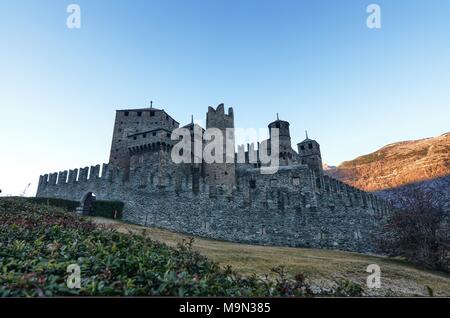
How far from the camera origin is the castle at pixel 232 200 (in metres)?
23.5

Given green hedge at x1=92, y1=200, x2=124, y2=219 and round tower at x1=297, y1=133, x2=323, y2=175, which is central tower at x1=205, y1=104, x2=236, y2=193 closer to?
green hedge at x1=92, y1=200, x2=124, y2=219

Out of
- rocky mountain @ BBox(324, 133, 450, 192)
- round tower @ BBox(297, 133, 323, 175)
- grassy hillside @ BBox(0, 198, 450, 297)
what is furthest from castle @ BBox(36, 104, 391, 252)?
rocky mountain @ BBox(324, 133, 450, 192)

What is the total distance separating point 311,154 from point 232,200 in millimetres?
20901

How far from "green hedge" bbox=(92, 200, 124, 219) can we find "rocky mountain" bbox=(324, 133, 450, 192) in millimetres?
46444

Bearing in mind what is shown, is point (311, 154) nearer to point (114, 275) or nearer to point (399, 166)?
point (114, 275)

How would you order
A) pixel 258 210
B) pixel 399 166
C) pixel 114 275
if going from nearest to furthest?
1. pixel 114 275
2. pixel 258 210
3. pixel 399 166

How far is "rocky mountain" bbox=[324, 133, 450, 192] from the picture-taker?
5868 cm

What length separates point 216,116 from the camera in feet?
118

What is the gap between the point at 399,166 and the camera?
69875mm

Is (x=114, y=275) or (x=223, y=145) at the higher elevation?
(x=223, y=145)

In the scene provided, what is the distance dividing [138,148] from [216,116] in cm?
1028

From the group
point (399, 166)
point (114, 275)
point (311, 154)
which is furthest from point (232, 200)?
point (399, 166)

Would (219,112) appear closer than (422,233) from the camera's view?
No
